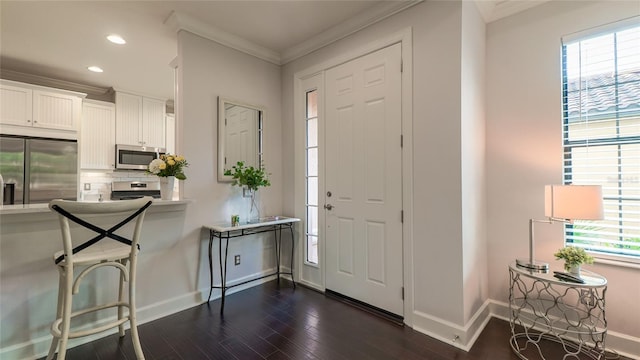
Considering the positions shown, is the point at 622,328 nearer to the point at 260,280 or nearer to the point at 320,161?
the point at 320,161

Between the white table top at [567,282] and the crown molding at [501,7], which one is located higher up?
the crown molding at [501,7]

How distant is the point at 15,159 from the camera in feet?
11.1

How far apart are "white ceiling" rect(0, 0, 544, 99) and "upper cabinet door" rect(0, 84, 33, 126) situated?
36 cm

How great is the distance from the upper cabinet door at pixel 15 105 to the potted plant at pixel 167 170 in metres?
2.66

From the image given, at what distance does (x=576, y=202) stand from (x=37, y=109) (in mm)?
5913

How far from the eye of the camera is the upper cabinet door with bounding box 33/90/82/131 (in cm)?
367

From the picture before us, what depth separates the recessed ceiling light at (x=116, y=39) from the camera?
9.64ft

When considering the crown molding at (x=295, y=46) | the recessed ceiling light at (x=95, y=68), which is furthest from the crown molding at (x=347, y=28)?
the recessed ceiling light at (x=95, y=68)

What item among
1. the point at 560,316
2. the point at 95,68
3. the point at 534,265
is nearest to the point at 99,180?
the point at 95,68

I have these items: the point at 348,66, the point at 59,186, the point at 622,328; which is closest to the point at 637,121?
the point at 622,328

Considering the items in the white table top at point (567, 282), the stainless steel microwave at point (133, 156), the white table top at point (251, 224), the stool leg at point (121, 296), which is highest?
the stainless steel microwave at point (133, 156)

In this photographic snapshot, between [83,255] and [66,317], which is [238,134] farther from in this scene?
[66,317]

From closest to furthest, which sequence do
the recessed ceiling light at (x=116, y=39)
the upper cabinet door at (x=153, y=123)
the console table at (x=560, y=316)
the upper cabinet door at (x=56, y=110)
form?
the console table at (x=560, y=316) → the recessed ceiling light at (x=116, y=39) → the upper cabinet door at (x=56, y=110) → the upper cabinet door at (x=153, y=123)

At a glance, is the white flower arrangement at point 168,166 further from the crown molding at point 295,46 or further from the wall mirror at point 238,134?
the crown molding at point 295,46
